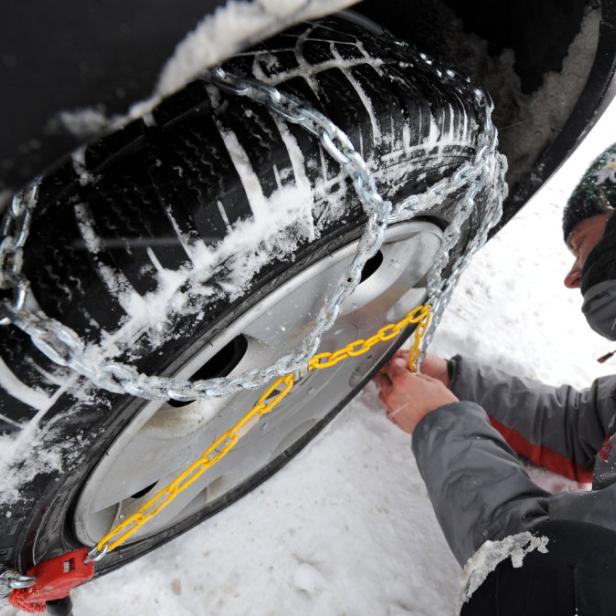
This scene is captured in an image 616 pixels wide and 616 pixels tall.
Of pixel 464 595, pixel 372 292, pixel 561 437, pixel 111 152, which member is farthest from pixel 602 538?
pixel 111 152

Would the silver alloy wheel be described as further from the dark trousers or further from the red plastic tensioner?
the dark trousers

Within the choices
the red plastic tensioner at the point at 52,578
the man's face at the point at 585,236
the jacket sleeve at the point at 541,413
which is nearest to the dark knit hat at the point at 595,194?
the man's face at the point at 585,236

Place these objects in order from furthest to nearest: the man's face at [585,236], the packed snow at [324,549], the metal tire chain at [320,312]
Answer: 1. the man's face at [585,236]
2. the packed snow at [324,549]
3. the metal tire chain at [320,312]

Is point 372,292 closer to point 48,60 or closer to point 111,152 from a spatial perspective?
point 111,152

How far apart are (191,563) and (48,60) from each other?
118 centimetres

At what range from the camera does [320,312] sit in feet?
2.58

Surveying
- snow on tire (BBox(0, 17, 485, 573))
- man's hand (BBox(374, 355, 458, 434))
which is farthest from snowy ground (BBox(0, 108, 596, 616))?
snow on tire (BBox(0, 17, 485, 573))

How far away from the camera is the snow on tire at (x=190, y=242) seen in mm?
578

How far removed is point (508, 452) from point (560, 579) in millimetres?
380

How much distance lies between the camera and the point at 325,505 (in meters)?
1.41

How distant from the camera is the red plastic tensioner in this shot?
80 centimetres

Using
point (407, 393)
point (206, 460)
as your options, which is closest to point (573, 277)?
point (407, 393)

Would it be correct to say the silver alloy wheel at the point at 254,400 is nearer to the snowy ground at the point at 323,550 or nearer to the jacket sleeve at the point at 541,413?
the snowy ground at the point at 323,550

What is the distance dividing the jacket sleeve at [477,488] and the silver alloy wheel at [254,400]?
24cm
